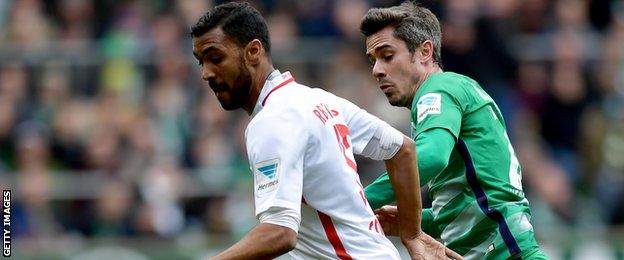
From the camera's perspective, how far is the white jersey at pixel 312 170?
578 centimetres

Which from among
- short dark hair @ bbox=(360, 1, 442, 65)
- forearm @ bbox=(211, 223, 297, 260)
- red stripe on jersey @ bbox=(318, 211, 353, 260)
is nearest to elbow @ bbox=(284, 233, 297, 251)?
forearm @ bbox=(211, 223, 297, 260)

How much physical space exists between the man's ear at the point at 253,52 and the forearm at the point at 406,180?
2.51 feet

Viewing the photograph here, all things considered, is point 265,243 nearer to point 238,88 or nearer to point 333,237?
point 333,237

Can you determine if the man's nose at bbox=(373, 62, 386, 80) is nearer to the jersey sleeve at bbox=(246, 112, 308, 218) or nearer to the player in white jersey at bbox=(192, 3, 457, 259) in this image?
the player in white jersey at bbox=(192, 3, 457, 259)

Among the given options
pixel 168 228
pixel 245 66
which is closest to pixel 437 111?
pixel 245 66

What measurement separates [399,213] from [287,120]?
90 centimetres

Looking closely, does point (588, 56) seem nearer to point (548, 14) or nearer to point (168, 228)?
point (548, 14)

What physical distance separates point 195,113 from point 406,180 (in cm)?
797

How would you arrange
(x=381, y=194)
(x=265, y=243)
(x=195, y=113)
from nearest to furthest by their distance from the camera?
(x=265, y=243)
(x=381, y=194)
(x=195, y=113)

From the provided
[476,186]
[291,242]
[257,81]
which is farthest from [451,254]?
[257,81]

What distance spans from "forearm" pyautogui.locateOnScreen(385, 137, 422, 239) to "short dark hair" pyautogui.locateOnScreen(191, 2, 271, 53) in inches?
30.2

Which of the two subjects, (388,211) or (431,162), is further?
(388,211)

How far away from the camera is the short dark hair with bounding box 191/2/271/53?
6.16 metres

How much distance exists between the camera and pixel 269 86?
20.2ft
